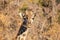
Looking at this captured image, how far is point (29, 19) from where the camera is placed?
4.43 meters

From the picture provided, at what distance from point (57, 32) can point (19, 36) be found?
2.23ft

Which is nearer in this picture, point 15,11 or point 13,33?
point 13,33

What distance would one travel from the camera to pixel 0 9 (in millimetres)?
4840

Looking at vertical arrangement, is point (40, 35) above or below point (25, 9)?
below

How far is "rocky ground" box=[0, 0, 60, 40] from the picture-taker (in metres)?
4.28

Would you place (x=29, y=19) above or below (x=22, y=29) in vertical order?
above

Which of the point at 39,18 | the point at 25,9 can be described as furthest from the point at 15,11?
the point at 39,18

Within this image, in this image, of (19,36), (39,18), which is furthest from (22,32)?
(39,18)

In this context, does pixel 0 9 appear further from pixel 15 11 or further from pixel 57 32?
pixel 57 32

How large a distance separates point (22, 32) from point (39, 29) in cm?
30

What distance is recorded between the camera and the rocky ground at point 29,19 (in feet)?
14.0

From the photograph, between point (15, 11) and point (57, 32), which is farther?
point (15, 11)

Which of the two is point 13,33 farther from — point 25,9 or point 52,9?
point 52,9

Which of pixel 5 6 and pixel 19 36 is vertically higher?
pixel 5 6
